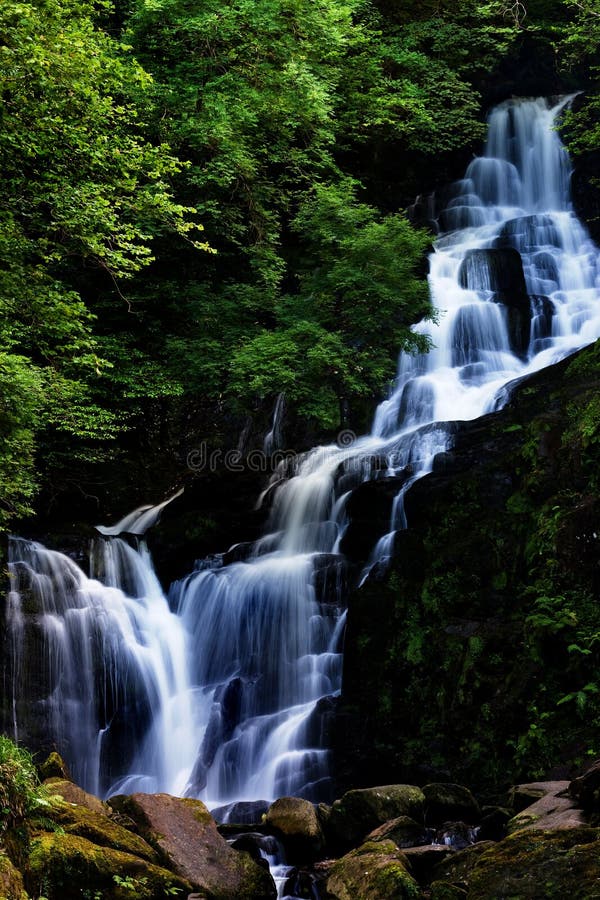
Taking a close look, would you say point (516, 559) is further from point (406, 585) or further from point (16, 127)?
point (16, 127)

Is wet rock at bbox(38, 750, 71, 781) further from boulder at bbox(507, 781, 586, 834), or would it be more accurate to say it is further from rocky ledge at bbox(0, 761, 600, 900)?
boulder at bbox(507, 781, 586, 834)

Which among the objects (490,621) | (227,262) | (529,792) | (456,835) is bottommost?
(456,835)

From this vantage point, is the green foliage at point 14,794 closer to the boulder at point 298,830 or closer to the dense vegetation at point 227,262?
the boulder at point 298,830

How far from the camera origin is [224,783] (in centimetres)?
987

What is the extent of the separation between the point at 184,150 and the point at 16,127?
8.76m

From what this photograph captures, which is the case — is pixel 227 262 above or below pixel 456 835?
above

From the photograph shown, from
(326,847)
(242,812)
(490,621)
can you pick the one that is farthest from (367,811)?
(490,621)

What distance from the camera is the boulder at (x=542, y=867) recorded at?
4.36 meters

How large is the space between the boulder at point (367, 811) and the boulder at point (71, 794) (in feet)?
7.30

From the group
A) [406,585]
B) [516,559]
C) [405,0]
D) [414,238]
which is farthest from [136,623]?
[405,0]

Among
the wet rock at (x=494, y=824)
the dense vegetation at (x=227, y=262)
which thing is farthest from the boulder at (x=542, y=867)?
the dense vegetation at (x=227, y=262)

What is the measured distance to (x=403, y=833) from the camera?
6949 millimetres

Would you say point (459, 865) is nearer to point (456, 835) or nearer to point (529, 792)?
point (456, 835)

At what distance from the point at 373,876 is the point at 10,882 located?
284cm
